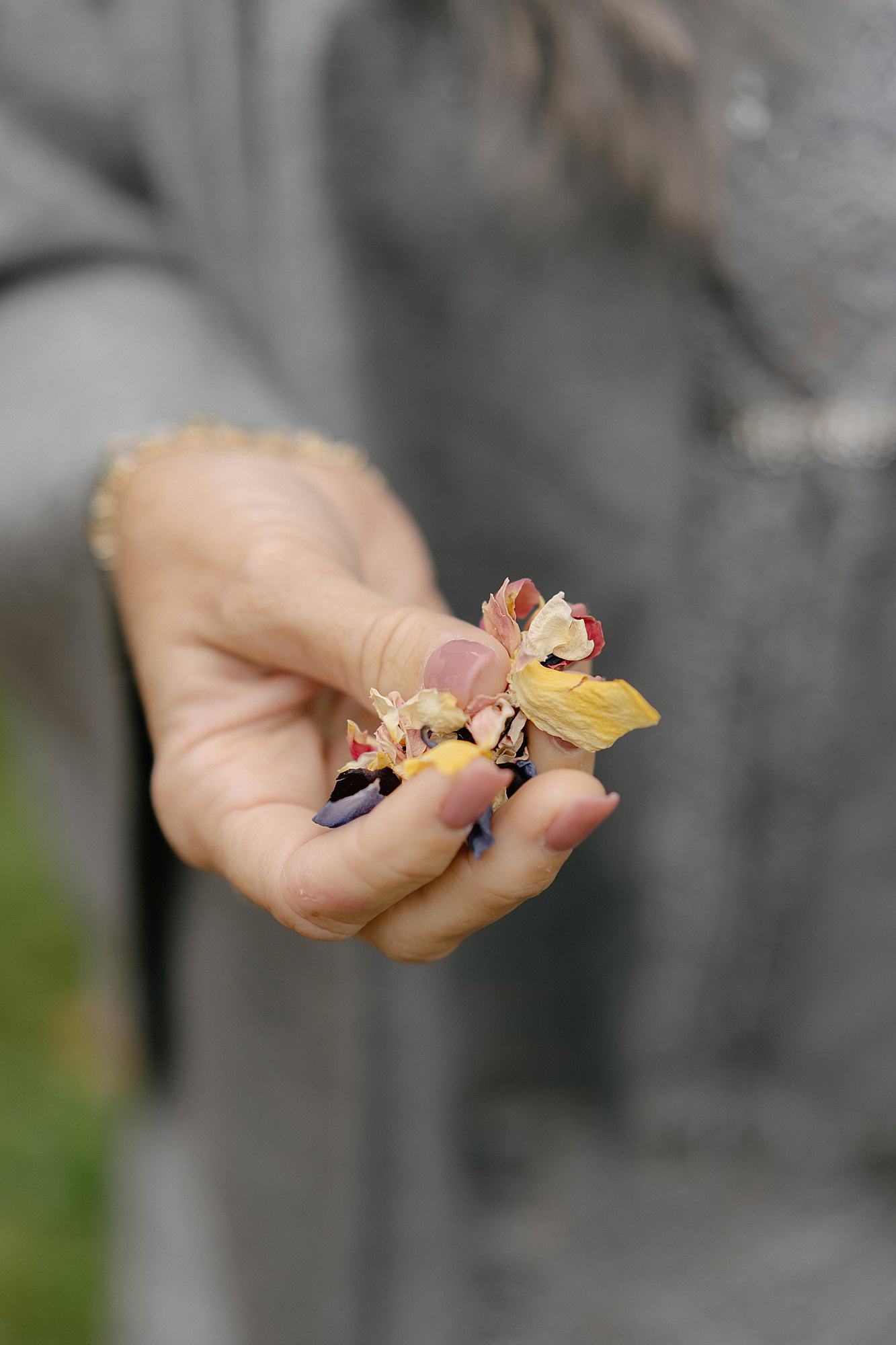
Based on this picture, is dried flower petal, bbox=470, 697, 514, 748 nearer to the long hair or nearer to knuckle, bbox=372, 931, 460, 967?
knuckle, bbox=372, 931, 460, 967

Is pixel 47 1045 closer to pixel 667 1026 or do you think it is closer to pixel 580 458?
pixel 667 1026

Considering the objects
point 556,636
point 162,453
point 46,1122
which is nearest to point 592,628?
point 556,636

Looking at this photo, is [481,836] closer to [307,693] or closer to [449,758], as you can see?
[449,758]

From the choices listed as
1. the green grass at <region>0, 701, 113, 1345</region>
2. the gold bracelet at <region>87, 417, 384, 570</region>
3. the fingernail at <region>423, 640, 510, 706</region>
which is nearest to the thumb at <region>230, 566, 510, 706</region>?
the fingernail at <region>423, 640, 510, 706</region>

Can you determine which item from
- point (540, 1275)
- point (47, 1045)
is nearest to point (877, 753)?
point (540, 1275)

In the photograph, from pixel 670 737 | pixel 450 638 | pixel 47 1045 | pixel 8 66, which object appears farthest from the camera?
pixel 47 1045

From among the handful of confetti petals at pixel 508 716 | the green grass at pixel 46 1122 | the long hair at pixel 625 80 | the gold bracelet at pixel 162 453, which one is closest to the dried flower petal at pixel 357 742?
the handful of confetti petals at pixel 508 716
